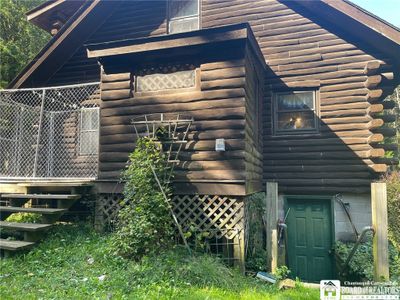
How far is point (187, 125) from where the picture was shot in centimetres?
592

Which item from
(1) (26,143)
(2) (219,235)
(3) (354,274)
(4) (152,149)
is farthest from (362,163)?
(1) (26,143)

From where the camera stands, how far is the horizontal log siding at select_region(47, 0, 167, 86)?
8.71 meters

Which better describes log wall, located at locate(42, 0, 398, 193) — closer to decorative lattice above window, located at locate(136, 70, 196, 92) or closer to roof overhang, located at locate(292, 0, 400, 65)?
roof overhang, located at locate(292, 0, 400, 65)

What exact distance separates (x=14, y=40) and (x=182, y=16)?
11484 mm

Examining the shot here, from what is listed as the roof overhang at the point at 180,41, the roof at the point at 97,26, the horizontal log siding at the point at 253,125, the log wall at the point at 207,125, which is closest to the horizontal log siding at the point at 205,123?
the log wall at the point at 207,125

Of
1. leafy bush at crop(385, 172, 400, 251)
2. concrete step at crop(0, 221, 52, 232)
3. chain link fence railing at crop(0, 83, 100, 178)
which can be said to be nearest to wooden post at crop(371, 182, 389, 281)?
leafy bush at crop(385, 172, 400, 251)

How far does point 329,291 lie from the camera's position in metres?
4.59

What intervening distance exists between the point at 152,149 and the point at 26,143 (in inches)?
194

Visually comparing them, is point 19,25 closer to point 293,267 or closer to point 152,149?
point 152,149

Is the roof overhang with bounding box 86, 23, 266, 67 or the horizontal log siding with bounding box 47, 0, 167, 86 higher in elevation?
the horizontal log siding with bounding box 47, 0, 167, 86

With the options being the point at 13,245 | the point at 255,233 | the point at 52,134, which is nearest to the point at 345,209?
the point at 255,233

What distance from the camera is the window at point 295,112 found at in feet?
25.8

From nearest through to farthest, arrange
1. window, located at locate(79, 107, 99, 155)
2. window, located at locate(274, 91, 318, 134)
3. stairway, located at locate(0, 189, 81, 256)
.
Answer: stairway, located at locate(0, 189, 81, 256)
window, located at locate(274, 91, 318, 134)
window, located at locate(79, 107, 99, 155)

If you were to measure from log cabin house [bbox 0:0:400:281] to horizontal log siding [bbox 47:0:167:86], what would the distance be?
37mm
